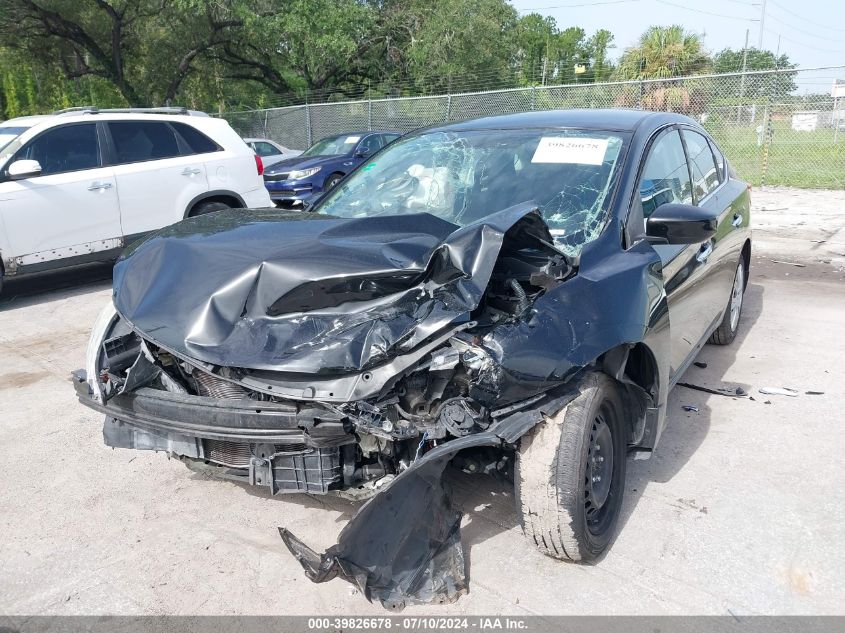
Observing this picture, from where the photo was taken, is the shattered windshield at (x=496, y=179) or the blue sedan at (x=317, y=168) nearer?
the shattered windshield at (x=496, y=179)

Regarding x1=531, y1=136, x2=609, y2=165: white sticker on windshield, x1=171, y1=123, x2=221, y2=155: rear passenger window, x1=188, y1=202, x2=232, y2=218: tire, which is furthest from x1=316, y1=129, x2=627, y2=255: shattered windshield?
x1=171, y1=123, x2=221, y2=155: rear passenger window

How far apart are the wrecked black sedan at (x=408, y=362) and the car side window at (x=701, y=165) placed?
4.09 ft

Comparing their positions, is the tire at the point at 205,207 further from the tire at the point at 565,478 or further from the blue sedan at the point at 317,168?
the tire at the point at 565,478

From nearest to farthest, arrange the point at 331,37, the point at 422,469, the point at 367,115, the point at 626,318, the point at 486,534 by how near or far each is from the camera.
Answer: the point at 422,469, the point at 626,318, the point at 486,534, the point at 367,115, the point at 331,37

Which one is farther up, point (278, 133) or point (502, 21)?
point (502, 21)

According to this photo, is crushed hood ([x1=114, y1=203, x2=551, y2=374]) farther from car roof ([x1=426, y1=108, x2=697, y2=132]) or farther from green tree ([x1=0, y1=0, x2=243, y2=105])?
green tree ([x1=0, y1=0, x2=243, y2=105])

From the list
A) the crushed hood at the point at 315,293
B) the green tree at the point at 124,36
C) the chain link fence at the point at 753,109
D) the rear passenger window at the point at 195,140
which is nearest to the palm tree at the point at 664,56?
the chain link fence at the point at 753,109

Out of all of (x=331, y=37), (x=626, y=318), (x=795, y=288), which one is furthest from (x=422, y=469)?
(x=331, y=37)

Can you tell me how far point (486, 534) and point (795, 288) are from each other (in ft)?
18.7

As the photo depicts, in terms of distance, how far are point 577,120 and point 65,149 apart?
19.1 ft

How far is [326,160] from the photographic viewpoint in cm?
1397

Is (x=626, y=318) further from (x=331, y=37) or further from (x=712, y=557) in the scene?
(x=331, y=37)

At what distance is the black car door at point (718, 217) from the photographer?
422 centimetres

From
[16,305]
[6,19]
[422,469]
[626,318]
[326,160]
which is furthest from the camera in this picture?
[6,19]
